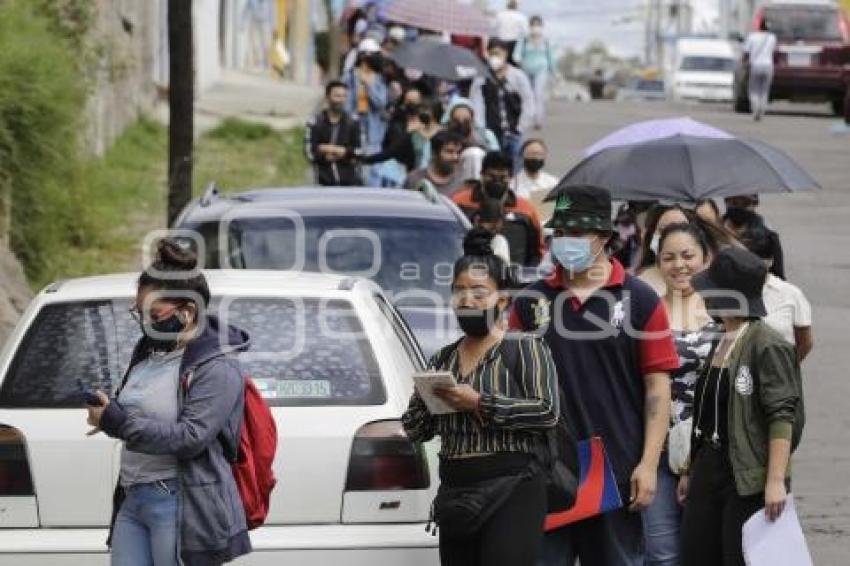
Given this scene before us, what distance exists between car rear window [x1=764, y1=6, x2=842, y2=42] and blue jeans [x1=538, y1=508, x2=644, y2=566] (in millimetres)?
29612

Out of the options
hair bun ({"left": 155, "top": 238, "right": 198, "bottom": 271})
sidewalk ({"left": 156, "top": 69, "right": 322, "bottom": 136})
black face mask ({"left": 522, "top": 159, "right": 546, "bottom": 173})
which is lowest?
sidewalk ({"left": 156, "top": 69, "right": 322, "bottom": 136})

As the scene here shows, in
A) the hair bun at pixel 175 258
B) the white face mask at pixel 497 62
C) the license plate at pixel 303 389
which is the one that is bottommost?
the white face mask at pixel 497 62

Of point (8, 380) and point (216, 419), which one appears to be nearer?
point (216, 419)

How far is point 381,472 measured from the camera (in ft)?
24.0

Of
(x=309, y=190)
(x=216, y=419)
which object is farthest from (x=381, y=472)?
(x=309, y=190)

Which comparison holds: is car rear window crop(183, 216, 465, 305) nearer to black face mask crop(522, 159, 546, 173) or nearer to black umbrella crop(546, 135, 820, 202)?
black umbrella crop(546, 135, 820, 202)

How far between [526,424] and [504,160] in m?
7.46

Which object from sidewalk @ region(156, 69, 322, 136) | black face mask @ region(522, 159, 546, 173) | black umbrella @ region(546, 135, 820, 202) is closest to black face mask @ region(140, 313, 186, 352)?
black umbrella @ region(546, 135, 820, 202)

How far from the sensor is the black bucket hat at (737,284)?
706 centimetres

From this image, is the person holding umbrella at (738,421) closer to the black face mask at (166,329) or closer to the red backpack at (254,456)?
the red backpack at (254,456)

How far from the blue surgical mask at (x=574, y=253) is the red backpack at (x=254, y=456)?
4.04ft

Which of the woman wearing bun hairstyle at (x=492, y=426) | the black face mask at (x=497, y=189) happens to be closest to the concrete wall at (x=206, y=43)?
the black face mask at (x=497, y=189)

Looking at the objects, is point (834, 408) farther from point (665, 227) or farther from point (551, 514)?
point (551, 514)

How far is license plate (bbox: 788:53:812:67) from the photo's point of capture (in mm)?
35375
